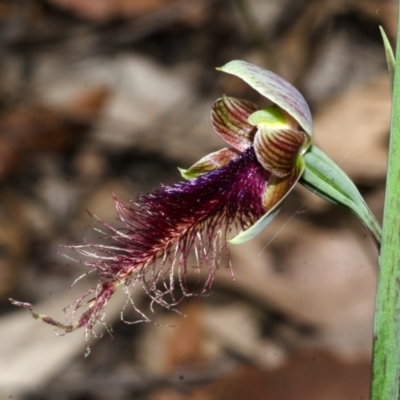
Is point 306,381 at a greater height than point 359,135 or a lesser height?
lesser

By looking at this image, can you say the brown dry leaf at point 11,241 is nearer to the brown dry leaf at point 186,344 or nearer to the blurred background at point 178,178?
the blurred background at point 178,178

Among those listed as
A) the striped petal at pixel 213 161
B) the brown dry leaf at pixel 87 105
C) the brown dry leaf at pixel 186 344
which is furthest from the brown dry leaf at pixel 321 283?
the striped petal at pixel 213 161

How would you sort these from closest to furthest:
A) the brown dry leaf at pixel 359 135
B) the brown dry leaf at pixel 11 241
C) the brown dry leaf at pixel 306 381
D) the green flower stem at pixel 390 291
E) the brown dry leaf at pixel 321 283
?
the green flower stem at pixel 390 291, the brown dry leaf at pixel 306 381, the brown dry leaf at pixel 321 283, the brown dry leaf at pixel 359 135, the brown dry leaf at pixel 11 241

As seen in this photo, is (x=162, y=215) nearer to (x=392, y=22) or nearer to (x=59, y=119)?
(x=392, y=22)

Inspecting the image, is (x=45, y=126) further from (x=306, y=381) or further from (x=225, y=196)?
(x=225, y=196)

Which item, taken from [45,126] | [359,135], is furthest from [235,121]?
[45,126]

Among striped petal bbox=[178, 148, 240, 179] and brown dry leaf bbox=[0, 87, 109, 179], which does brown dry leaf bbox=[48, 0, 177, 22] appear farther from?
striped petal bbox=[178, 148, 240, 179]

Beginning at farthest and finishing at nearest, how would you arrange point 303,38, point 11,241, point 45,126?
point 303,38, point 45,126, point 11,241

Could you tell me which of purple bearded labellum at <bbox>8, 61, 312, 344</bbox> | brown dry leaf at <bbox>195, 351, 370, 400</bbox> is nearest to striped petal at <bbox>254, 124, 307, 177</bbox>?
purple bearded labellum at <bbox>8, 61, 312, 344</bbox>
